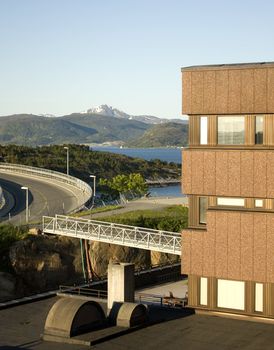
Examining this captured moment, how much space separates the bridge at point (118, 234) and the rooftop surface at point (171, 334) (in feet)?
59.0

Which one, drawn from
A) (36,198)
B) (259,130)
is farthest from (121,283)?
(36,198)

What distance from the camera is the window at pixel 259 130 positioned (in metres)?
30.0

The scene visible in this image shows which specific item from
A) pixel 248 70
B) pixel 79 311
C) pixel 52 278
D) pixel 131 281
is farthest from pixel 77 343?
pixel 52 278

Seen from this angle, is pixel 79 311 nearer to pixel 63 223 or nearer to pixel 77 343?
pixel 77 343

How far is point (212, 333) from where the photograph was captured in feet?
91.9

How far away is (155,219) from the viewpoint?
66875mm

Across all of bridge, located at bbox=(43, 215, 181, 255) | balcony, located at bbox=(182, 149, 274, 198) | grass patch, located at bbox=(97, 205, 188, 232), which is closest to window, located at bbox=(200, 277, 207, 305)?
balcony, located at bbox=(182, 149, 274, 198)

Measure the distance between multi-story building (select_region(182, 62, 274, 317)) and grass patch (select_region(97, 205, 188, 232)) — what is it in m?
31.9

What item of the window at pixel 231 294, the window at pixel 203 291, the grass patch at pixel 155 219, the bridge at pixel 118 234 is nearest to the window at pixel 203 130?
the window at pixel 203 291

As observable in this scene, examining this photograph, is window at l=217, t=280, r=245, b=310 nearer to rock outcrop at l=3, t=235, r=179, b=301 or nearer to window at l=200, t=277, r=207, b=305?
window at l=200, t=277, r=207, b=305

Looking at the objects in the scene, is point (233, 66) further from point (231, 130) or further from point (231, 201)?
point (231, 201)

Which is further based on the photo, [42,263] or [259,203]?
[42,263]

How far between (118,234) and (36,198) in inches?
1655

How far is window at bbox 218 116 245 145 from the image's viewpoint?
30.4 metres
